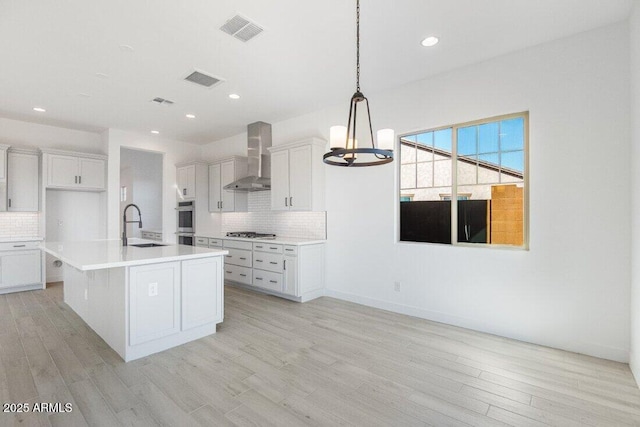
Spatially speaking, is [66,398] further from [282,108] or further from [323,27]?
[282,108]

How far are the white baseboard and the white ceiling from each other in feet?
9.46

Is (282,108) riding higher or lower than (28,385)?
higher

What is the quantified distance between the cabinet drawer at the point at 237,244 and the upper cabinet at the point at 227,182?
2.81ft

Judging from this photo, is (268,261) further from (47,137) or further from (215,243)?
(47,137)

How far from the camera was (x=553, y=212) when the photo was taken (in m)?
3.03

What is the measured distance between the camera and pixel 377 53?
3271 millimetres

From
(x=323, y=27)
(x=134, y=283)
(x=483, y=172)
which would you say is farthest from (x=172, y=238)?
(x=483, y=172)

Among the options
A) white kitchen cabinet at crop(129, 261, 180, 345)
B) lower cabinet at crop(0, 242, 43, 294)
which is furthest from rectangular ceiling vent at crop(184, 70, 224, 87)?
lower cabinet at crop(0, 242, 43, 294)

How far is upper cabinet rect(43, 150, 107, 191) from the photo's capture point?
5508mm

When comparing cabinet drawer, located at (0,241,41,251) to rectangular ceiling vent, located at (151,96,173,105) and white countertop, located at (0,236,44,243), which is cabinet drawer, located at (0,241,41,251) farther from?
rectangular ceiling vent, located at (151,96,173,105)

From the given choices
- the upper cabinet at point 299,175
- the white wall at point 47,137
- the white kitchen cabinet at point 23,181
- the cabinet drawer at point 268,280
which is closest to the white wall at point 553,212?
the upper cabinet at point 299,175

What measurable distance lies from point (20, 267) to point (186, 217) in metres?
2.73

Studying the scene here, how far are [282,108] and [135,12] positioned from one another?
2585 millimetres

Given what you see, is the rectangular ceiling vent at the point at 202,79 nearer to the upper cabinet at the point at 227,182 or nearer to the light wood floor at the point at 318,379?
the upper cabinet at the point at 227,182
